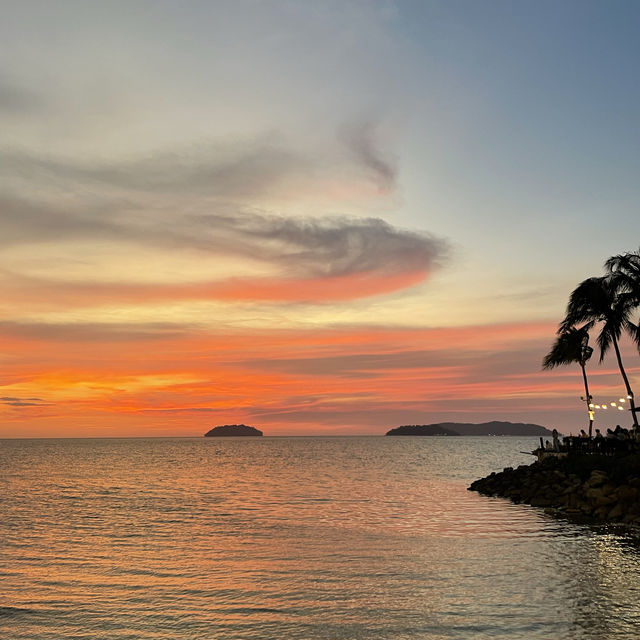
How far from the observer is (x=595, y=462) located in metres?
43.8

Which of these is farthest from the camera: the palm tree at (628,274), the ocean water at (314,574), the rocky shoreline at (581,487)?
the palm tree at (628,274)

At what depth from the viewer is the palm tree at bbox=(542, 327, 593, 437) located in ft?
213

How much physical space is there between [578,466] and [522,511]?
8.84m

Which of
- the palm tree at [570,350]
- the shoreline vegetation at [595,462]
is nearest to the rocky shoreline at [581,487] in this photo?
the shoreline vegetation at [595,462]

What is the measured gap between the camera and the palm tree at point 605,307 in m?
52.5

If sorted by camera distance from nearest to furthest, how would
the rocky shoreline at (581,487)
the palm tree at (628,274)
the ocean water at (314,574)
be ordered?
the ocean water at (314,574) → the rocky shoreline at (581,487) → the palm tree at (628,274)

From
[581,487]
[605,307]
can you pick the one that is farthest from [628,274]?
[581,487]

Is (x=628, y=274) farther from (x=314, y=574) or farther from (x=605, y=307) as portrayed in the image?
(x=314, y=574)

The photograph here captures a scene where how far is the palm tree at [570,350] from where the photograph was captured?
213ft

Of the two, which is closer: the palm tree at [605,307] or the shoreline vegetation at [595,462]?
the shoreline vegetation at [595,462]

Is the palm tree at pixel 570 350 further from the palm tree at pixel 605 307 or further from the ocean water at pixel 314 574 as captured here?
the ocean water at pixel 314 574

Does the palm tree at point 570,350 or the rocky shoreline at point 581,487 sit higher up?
the palm tree at point 570,350

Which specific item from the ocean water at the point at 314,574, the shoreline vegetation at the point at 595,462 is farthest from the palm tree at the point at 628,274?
the ocean water at the point at 314,574

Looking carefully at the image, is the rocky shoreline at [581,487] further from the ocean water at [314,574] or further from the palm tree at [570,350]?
the palm tree at [570,350]
